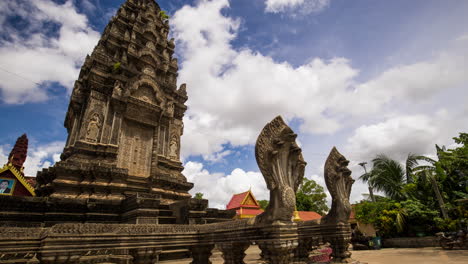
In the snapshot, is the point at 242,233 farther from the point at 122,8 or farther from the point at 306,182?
the point at 306,182

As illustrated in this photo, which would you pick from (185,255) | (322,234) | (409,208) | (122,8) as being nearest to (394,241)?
(409,208)

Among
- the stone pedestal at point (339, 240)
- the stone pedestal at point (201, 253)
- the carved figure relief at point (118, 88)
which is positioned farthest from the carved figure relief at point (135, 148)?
the stone pedestal at point (339, 240)

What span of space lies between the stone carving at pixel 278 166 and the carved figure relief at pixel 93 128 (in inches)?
421

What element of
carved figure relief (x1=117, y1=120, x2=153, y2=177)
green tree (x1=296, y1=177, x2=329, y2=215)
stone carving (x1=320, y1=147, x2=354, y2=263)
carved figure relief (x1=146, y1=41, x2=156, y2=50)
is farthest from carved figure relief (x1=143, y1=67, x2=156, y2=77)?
green tree (x1=296, y1=177, x2=329, y2=215)

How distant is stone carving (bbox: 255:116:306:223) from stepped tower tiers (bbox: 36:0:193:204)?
8716 mm

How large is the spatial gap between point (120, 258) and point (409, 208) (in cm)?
1797

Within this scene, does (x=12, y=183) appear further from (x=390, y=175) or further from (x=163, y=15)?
(x=390, y=175)

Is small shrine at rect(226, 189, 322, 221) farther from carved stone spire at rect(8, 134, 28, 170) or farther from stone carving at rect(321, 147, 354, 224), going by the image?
carved stone spire at rect(8, 134, 28, 170)

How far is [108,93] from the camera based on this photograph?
14.1 metres

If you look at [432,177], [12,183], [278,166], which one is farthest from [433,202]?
[12,183]

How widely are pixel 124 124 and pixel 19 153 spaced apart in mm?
19635

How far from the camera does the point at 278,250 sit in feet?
14.6

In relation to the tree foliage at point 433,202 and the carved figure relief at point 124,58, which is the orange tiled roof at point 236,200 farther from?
the carved figure relief at point 124,58

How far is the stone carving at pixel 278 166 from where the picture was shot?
4797mm
